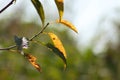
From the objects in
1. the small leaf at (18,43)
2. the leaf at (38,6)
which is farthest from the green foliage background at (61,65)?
the small leaf at (18,43)

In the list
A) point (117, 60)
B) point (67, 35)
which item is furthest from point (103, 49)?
point (67, 35)

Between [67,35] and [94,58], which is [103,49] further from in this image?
[67,35]

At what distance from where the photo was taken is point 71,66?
6766 millimetres

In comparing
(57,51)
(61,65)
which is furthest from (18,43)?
(61,65)

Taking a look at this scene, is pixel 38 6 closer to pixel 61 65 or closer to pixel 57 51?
pixel 57 51

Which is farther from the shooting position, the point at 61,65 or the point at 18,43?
the point at 61,65

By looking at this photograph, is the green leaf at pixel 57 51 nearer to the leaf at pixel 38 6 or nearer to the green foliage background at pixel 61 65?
the leaf at pixel 38 6

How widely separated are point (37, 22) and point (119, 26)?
5.39ft

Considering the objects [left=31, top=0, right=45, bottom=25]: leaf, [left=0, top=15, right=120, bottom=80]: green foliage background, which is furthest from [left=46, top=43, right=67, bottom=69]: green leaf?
[left=0, top=15, right=120, bottom=80]: green foliage background

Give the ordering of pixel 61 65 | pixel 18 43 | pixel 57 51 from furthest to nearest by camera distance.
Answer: pixel 61 65 < pixel 57 51 < pixel 18 43

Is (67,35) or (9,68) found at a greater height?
(9,68)

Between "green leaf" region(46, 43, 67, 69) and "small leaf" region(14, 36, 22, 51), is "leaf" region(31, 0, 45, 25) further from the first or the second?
"small leaf" region(14, 36, 22, 51)

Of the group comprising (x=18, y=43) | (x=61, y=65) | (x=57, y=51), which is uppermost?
(x=18, y=43)

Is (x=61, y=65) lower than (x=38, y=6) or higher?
lower
